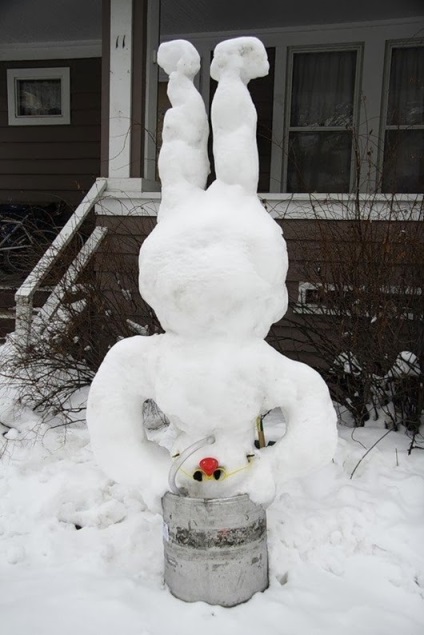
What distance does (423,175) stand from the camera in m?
6.38

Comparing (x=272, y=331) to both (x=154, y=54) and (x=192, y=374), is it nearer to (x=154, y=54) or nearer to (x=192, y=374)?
(x=192, y=374)

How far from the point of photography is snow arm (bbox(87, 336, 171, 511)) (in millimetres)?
2135

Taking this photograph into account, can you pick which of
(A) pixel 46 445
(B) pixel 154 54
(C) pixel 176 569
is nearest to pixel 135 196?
(B) pixel 154 54

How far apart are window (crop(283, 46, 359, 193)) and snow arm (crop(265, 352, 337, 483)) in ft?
16.1

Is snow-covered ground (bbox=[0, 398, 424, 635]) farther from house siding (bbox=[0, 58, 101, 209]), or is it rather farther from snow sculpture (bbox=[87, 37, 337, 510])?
house siding (bbox=[0, 58, 101, 209])

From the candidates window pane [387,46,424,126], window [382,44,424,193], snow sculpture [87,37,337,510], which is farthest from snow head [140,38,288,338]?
window pane [387,46,424,126]

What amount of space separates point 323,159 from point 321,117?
506 millimetres

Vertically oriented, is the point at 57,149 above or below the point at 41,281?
above

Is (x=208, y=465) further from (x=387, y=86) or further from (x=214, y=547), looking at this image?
(x=387, y=86)

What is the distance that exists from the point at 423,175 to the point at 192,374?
213 inches

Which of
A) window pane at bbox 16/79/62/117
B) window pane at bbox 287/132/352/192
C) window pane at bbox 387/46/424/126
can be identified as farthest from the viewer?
window pane at bbox 16/79/62/117

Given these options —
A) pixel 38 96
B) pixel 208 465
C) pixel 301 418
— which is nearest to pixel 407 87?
pixel 38 96

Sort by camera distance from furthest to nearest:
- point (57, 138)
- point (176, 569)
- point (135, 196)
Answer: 1. point (57, 138)
2. point (135, 196)
3. point (176, 569)

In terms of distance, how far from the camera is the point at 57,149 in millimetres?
7211
